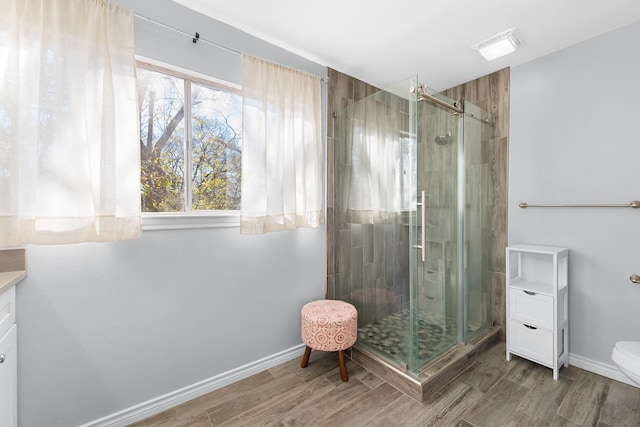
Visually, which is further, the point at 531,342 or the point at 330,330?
the point at 531,342

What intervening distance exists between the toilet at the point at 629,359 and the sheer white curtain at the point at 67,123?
2.67 m

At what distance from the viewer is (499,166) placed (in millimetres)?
2504

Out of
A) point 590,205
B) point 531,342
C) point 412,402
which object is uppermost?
point 590,205

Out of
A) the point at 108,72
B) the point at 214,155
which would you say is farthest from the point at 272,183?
the point at 108,72

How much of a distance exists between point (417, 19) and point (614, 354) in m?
2.33

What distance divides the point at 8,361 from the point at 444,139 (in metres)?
2.70

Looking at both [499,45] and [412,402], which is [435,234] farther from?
[499,45]

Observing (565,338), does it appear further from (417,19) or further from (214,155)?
(214,155)

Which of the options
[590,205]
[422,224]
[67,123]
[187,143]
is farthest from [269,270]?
[590,205]

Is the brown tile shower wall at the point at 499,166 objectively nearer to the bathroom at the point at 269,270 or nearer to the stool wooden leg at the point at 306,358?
the bathroom at the point at 269,270

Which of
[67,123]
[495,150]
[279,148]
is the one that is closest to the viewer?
[67,123]

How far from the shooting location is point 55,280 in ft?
4.43

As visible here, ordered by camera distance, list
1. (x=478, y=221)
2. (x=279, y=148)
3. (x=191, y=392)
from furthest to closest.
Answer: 1. (x=478, y=221)
2. (x=279, y=148)
3. (x=191, y=392)

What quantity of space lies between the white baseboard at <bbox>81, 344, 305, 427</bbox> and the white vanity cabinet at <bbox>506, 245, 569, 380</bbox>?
5.64 ft
